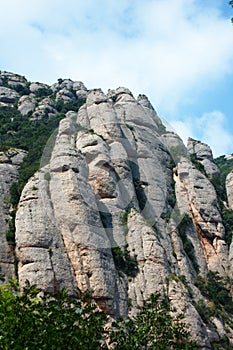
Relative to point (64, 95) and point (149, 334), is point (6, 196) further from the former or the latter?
point (64, 95)

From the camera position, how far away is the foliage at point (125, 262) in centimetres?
3631

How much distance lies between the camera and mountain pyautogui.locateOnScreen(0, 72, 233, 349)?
33094 millimetres

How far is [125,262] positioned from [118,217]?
449 cm

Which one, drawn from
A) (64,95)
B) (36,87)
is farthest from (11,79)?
(64,95)

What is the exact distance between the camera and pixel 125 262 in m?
36.7

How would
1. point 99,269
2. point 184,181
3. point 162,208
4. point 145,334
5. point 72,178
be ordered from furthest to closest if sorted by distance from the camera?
point 184,181 → point 162,208 → point 72,178 → point 99,269 → point 145,334

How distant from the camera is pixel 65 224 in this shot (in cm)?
3497

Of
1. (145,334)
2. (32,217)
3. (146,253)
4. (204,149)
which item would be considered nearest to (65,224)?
(32,217)

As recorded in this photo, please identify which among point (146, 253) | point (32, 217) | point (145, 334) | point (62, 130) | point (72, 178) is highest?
point (62, 130)

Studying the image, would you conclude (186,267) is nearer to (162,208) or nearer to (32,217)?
(162,208)

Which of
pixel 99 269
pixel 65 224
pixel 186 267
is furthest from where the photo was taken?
pixel 186 267

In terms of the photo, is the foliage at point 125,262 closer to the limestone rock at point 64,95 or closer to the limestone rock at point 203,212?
the limestone rock at point 203,212

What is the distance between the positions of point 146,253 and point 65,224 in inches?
262

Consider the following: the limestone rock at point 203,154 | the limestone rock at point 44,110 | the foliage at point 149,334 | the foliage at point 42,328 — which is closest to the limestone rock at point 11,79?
the limestone rock at point 44,110
